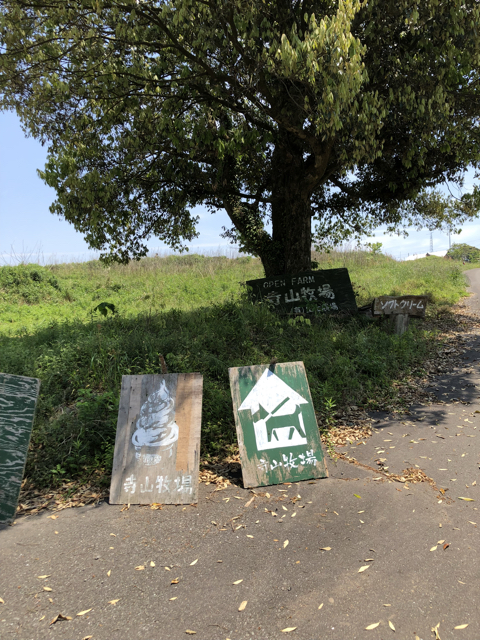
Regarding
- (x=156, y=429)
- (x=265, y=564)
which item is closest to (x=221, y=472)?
(x=156, y=429)

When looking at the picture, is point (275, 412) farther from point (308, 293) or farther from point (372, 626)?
point (308, 293)

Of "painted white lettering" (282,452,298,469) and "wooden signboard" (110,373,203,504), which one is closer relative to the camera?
"wooden signboard" (110,373,203,504)

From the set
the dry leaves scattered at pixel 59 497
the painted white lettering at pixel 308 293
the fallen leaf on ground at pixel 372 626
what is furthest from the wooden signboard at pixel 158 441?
the painted white lettering at pixel 308 293

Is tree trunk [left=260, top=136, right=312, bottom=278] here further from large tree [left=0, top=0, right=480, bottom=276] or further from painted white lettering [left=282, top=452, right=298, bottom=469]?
painted white lettering [left=282, top=452, right=298, bottom=469]

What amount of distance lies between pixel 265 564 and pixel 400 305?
25.5ft

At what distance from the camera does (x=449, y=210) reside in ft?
49.5

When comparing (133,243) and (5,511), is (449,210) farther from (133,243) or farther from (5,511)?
(5,511)

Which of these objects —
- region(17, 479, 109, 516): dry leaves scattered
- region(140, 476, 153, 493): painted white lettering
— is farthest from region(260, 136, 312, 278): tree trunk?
region(17, 479, 109, 516): dry leaves scattered

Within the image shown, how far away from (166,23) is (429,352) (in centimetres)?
804

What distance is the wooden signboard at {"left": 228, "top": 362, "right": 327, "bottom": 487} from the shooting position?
4.54m

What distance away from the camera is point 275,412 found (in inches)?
188

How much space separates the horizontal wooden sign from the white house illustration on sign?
5.74 m

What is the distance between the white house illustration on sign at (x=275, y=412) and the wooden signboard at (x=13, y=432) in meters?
2.15

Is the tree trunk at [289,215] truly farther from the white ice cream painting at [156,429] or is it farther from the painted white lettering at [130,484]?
the painted white lettering at [130,484]
